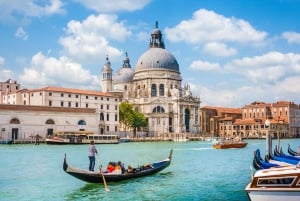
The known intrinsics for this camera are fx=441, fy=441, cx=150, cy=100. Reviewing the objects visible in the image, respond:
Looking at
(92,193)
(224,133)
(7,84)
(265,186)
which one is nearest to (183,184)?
(92,193)

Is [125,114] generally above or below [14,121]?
above

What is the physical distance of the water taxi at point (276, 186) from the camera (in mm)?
9711

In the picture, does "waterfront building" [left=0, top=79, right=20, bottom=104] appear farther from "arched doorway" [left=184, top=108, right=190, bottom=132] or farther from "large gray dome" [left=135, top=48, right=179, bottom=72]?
"arched doorway" [left=184, top=108, right=190, bottom=132]

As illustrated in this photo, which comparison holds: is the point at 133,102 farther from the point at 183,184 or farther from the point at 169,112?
the point at 183,184

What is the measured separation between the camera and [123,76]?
8888 centimetres

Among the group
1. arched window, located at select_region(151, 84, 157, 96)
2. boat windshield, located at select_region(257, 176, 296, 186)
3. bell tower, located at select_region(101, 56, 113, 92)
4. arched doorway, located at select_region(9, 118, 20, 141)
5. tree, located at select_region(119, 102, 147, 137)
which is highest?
bell tower, located at select_region(101, 56, 113, 92)

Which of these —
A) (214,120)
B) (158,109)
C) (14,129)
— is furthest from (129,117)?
(214,120)

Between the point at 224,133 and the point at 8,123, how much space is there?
56.1 metres

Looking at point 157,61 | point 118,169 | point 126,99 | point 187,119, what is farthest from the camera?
point 126,99

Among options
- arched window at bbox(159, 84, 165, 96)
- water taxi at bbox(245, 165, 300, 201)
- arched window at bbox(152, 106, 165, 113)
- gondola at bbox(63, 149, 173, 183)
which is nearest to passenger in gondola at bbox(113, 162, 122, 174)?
gondola at bbox(63, 149, 173, 183)

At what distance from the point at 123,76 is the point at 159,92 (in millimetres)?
13242

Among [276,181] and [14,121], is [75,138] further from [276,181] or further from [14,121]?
[276,181]

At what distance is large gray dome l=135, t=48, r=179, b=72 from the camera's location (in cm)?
7900

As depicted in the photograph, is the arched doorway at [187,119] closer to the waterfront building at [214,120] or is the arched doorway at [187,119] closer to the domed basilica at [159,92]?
the domed basilica at [159,92]
